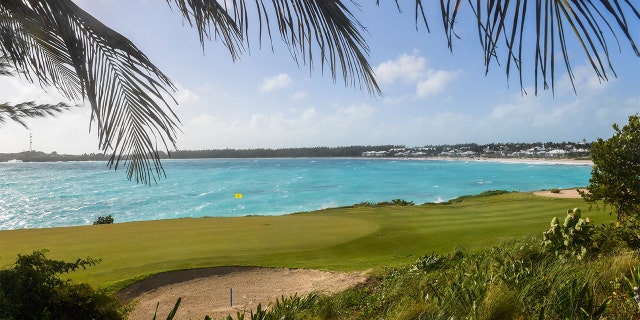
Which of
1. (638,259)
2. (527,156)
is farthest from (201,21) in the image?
(527,156)

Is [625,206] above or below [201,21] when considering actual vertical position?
below

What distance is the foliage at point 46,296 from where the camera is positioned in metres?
4.55

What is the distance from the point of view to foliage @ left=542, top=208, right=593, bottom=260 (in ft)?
22.4

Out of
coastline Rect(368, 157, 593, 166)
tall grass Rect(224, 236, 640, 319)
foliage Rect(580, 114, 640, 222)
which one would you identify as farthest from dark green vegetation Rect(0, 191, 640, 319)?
coastline Rect(368, 157, 593, 166)

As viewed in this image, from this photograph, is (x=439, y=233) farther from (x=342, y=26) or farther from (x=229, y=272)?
(x=342, y=26)

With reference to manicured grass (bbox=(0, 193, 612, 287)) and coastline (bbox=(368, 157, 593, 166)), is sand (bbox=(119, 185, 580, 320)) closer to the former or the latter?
manicured grass (bbox=(0, 193, 612, 287))

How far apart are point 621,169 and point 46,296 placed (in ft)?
30.8

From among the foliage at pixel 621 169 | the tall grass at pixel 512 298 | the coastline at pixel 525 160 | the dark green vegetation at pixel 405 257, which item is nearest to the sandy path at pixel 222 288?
the dark green vegetation at pixel 405 257

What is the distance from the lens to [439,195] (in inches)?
2026

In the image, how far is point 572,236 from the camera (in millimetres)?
6887

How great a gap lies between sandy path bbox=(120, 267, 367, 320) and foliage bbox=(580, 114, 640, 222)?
501 cm

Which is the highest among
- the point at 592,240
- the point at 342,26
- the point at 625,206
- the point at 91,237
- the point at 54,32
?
the point at 54,32

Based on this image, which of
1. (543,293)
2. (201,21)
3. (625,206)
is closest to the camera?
(201,21)

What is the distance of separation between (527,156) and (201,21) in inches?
6390
